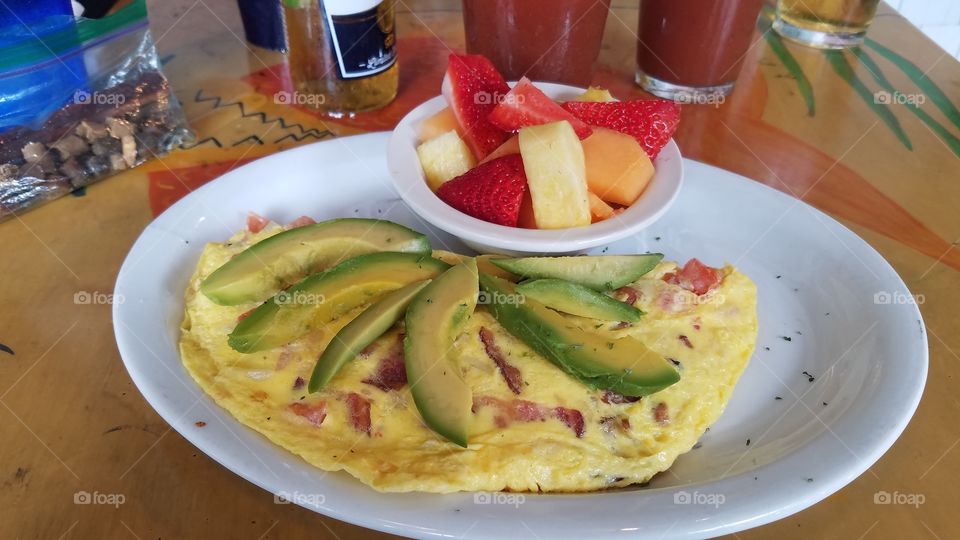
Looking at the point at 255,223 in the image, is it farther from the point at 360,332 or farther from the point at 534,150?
the point at 534,150

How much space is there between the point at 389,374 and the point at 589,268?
384 mm

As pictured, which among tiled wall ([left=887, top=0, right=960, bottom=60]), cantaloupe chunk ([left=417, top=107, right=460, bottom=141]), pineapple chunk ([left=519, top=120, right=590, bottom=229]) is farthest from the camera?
tiled wall ([left=887, top=0, right=960, bottom=60])

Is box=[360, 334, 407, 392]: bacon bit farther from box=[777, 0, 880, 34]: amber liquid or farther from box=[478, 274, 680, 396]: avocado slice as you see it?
box=[777, 0, 880, 34]: amber liquid

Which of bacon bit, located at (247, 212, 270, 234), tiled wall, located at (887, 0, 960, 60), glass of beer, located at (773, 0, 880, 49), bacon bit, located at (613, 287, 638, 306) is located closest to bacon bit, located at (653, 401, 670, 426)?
bacon bit, located at (613, 287, 638, 306)

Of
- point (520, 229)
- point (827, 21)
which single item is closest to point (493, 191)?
point (520, 229)

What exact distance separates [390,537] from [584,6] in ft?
4.70

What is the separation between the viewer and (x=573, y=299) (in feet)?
3.81

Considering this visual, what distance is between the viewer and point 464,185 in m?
1.32

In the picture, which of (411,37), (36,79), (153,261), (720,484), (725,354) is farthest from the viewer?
(411,37)

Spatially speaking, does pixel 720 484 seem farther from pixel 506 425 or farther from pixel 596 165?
pixel 596 165

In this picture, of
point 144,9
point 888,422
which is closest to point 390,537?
point 888,422

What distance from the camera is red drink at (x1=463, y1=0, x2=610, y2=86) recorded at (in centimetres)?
189

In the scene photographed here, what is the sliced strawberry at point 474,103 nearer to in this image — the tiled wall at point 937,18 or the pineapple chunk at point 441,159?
the pineapple chunk at point 441,159

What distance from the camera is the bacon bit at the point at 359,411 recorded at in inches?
40.5
